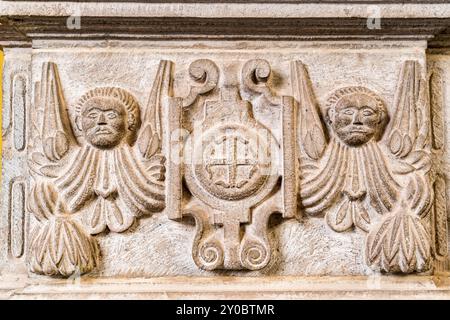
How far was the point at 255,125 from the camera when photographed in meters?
1.71

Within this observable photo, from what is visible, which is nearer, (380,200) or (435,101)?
(380,200)

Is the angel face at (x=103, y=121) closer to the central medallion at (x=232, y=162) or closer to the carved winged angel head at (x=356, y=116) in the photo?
the central medallion at (x=232, y=162)

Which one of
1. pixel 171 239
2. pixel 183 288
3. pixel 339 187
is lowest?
pixel 183 288

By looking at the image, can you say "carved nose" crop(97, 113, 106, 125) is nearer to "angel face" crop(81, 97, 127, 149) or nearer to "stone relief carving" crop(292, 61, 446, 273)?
"angel face" crop(81, 97, 127, 149)

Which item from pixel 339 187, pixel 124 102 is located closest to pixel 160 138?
pixel 124 102

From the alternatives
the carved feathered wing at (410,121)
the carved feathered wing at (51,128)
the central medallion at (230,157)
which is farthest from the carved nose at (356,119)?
the carved feathered wing at (51,128)

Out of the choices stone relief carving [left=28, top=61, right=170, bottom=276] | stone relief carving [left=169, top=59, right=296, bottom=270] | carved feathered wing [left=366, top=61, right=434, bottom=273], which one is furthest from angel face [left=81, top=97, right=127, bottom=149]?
carved feathered wing [left=366, top=61, right=434, bottom=273]

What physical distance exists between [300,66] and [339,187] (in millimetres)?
335

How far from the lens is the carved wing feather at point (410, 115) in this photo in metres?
1.70

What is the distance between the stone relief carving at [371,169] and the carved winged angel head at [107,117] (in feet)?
1.45

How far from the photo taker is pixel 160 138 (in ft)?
5.65

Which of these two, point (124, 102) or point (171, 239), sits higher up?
point (124, 102)

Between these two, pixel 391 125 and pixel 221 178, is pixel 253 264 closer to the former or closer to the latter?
pixel 221 178

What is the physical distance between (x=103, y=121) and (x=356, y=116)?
0.64m
